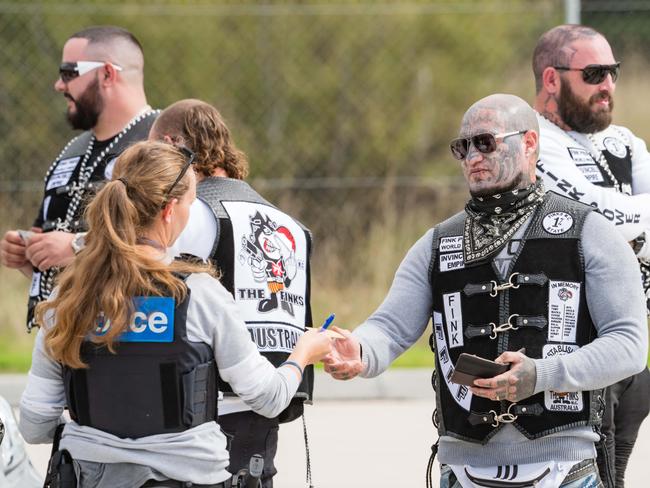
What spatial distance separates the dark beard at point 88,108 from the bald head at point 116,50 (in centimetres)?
13

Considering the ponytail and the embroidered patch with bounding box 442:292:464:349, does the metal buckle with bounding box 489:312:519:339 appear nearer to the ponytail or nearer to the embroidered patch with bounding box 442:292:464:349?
the embroidered patch with bounding box 442:292:464:349

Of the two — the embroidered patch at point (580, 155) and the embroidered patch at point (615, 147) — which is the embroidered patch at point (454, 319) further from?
the embroidered patch at point (615, 147)

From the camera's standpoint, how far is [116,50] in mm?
6340

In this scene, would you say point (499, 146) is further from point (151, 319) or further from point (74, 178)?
point (74, 178)

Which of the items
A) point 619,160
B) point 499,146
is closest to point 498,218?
point 499,146

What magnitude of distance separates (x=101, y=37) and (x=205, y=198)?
206 centimetres

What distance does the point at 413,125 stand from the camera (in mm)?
12664

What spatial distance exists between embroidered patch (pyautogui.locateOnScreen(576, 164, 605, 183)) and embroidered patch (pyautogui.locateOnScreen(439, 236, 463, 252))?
0.94m

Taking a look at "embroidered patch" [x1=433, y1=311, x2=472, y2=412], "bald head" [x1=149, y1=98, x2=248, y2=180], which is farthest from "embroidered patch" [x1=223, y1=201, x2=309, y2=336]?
"embroidered patch" [x1=433, y1=311, x2=472, y2=412]

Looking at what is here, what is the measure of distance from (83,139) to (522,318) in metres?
2.95

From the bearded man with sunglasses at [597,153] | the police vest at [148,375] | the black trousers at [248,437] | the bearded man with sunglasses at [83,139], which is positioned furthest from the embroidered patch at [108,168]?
the police vest at [148,375]

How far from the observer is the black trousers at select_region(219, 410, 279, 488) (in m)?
4.56

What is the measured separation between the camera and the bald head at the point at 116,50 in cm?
632

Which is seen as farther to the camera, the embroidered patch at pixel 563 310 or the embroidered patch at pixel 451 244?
the embroidered patch at pixel 451 244
